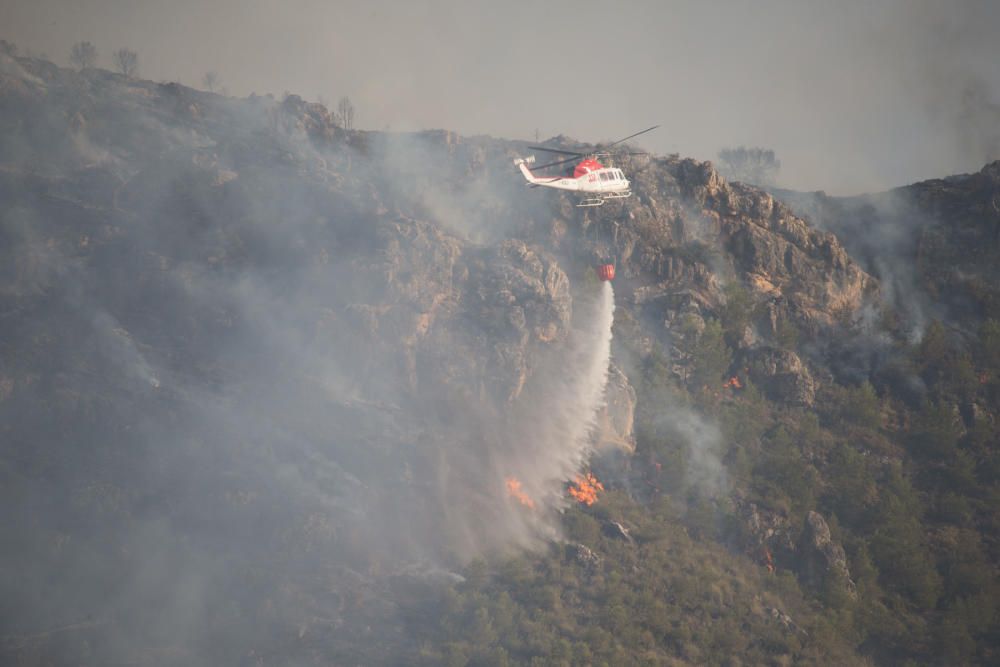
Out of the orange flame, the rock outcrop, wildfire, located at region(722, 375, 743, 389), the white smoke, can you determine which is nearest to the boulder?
wildfire, located at region(722, 375, 743, 389)

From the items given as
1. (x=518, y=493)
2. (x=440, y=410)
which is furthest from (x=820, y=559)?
(x=440, y=410)

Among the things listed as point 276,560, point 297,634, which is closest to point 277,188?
point 276,560

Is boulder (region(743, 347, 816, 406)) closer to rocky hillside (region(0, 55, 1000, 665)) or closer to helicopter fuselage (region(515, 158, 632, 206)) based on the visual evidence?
rocky hillside (region(0, 55, 1000, 665))

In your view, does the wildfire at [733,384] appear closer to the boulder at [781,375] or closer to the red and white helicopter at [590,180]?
the boulder at [781,375]

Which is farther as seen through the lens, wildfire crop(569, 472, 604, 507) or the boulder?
the boulder

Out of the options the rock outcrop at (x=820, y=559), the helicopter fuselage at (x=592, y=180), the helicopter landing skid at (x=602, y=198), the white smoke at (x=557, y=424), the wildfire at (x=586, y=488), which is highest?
the helicopter fuselage at (x=592, y=180)

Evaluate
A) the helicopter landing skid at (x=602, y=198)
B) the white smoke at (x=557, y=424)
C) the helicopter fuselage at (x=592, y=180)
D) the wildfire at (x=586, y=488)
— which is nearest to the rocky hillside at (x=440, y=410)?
the white smoke at (x=557, y=424)
